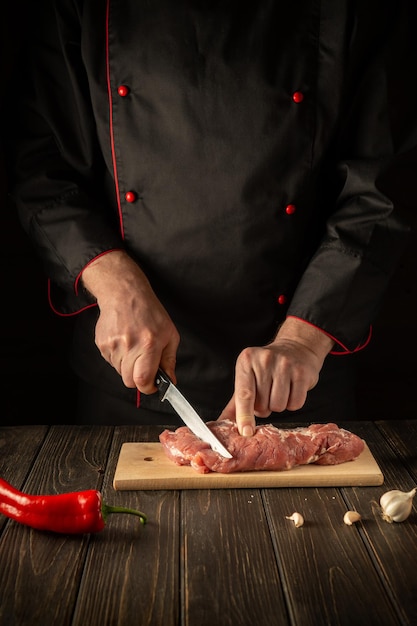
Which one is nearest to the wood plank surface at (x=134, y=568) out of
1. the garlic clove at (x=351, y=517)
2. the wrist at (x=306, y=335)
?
the garlic clove at (x=351, y=517)

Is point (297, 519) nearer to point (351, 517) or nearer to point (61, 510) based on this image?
point (351, 517)

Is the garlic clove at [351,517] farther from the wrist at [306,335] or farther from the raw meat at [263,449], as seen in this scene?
the wrist at [306,335]

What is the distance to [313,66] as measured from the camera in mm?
2219

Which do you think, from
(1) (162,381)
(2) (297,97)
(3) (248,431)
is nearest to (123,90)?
(2) (297,97)

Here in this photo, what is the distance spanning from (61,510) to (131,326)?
0.57 m

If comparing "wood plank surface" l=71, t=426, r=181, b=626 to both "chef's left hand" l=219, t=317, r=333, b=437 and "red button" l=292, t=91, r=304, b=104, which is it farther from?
"red button" l=292, t=91, r=304, b=104

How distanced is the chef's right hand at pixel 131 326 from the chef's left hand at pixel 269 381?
0.21 metres

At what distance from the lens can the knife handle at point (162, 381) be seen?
1.96 meters

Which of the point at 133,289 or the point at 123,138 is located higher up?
the point at 123,138

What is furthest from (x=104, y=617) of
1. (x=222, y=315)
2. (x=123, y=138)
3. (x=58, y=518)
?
(x=123, y=138)

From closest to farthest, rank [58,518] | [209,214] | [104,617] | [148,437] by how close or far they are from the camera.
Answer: [104,617]
[58,518]
[148,437]
[209,214]

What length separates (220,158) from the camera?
220 cm

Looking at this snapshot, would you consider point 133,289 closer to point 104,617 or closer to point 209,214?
point 209,214

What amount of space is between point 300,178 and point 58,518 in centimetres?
119
